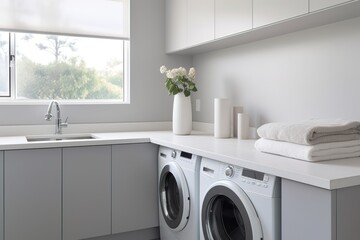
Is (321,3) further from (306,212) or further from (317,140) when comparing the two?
(306,212)

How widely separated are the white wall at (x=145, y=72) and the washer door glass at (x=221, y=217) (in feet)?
4.86

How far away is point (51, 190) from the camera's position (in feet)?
7.54

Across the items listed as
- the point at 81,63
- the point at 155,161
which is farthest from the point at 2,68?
the point at 155,161

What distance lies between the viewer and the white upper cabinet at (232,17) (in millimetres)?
2074

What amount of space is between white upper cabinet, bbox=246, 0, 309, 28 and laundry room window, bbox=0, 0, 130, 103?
4.84ft

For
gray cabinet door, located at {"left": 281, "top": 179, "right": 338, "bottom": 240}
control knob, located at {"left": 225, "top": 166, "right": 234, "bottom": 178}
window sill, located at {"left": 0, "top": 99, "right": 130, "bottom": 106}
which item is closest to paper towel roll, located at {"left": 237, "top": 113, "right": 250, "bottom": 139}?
control knob, located at {"left": 225, "top": 166, "right": 234, "bottom": 178}

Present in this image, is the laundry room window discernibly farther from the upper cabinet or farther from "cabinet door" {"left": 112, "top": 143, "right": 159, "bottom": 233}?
"cabinet door" {"left": 112, "top": 143, "right": 159, "bottom": 233}

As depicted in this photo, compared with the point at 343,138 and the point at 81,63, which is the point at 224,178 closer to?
Answer: the point at 343,138

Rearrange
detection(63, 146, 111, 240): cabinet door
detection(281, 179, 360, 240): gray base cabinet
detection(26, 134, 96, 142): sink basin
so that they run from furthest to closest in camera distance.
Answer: detection(26, 134, 96, 142): sink basin < detection(63, 146, 111, 240): cabinet door < detection(281, 179, 360, 240): gray base cabinet


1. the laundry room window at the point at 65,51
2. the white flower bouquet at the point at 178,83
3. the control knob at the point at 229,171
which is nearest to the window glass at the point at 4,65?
the laundry room window at the point at 65,51

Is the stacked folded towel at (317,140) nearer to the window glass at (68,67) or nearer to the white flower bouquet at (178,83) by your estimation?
the white flower bouquet at (178,83)

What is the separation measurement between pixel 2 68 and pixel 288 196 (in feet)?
8.07

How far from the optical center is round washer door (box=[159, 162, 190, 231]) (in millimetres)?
2166

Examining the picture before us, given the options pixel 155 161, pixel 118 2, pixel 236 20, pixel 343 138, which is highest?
pixel 118 2
